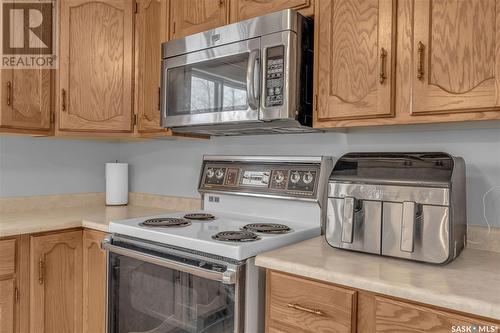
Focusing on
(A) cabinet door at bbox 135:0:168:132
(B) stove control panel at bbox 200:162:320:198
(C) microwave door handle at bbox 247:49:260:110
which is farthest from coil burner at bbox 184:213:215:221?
(C) microwave door handle at bbox 247:49:260:110

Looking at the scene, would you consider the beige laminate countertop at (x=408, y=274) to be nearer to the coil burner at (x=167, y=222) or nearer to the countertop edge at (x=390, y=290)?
the countertop edge at (x=390, y=290)

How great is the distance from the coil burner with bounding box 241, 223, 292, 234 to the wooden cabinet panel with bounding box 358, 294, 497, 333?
1.67 ft

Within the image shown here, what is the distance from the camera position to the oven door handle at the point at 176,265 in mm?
1216

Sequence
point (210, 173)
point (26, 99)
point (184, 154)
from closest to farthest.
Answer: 1. point (26, 99)
2. point (210, 173)
3. point (184, 154)

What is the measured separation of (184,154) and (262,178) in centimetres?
68

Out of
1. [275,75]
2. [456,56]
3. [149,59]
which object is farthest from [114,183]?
[456,56]

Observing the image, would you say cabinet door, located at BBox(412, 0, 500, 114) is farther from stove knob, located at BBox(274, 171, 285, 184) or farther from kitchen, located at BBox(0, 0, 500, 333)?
stove knob, located at BBox(274, 171, 285, 184)

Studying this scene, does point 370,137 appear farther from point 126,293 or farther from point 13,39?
point 13,39

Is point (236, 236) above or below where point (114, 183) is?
below

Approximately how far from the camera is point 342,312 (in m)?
1.05

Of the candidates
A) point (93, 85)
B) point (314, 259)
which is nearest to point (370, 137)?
point (314, 259)

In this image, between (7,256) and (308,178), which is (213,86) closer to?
(308,178)

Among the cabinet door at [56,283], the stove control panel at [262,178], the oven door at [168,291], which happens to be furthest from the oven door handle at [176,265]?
the stove control panel at [262,178]

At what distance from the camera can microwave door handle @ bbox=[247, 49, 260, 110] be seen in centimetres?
149
